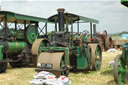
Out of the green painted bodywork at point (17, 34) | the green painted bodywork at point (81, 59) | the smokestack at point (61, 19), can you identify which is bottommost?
the green painted bodywork at point (81, 59)

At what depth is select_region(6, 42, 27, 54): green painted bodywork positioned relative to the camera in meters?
8.37

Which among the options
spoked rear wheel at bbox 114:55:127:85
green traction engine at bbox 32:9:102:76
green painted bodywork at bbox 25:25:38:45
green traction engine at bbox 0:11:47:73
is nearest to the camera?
spoked rear wheel at bbox 114:55:127:85

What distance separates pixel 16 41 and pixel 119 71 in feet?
18.7

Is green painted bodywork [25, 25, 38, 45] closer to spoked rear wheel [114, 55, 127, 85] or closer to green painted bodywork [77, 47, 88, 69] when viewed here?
green painted bodywork [77, 47, 88, 69]

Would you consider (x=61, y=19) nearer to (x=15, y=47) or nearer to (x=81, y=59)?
(x=81, y=59)

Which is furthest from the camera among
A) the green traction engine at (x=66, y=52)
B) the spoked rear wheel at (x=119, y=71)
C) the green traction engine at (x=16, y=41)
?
the green traction engine at (x=16, y=41)

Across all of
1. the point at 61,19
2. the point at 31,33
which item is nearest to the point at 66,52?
the point at 61,19

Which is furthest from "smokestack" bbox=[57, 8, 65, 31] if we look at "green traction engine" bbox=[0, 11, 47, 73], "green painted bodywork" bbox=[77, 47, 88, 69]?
"green traction engine" bbox=[0, 11, 47, 73]

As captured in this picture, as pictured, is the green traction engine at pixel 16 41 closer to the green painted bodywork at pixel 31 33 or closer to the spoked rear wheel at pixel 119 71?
the green painted bodywork at pixel 31 33

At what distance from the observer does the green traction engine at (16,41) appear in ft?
26.8

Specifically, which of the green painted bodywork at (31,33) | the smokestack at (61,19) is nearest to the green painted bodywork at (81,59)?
the smokestack at (61,19)

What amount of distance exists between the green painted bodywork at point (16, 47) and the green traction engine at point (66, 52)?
6.56 ft

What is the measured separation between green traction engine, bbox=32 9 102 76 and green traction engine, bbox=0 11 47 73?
6.04ft

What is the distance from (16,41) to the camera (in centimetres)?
913
